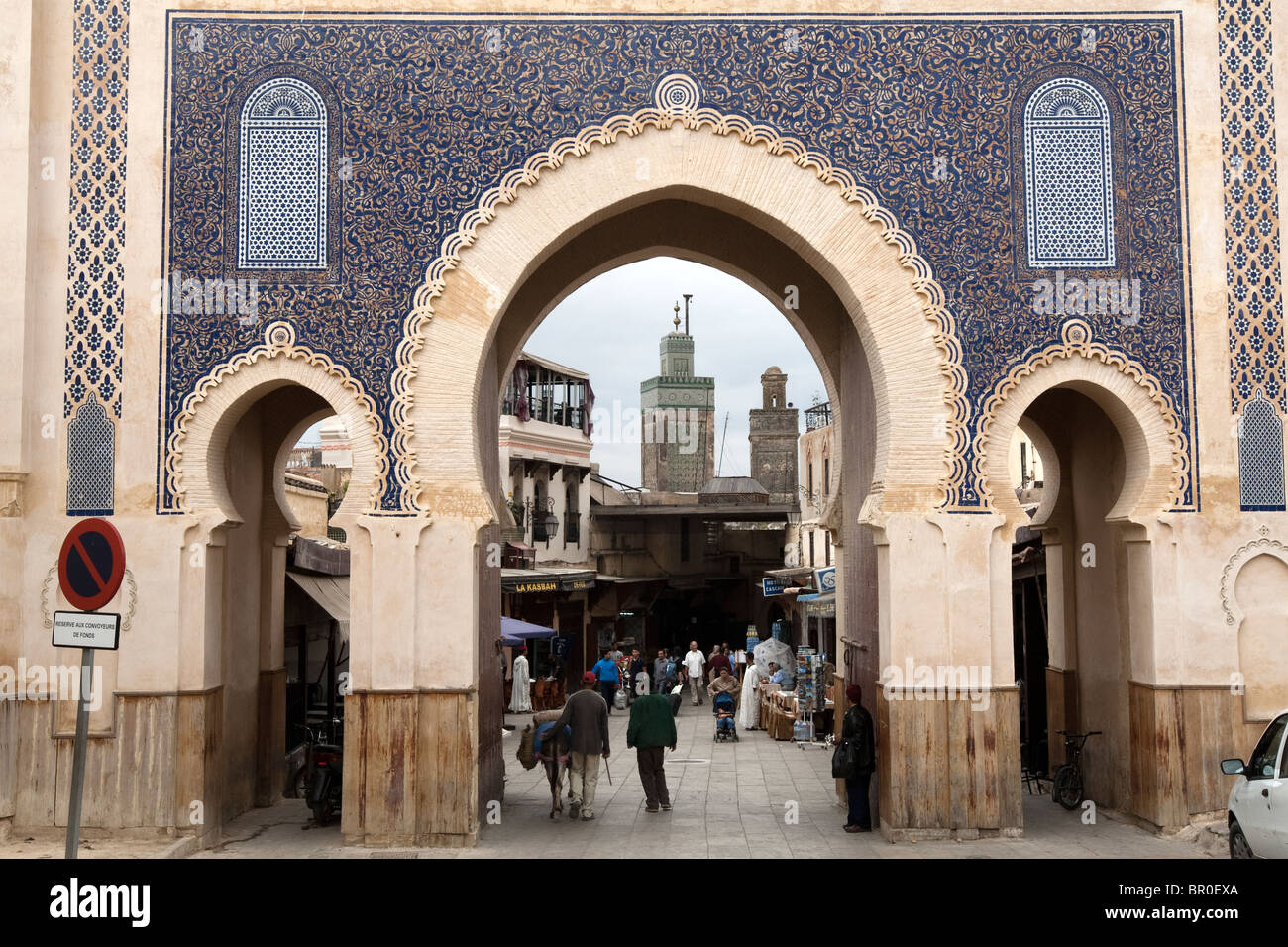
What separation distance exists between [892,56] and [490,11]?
3.26 m

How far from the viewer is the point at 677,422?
198 feet

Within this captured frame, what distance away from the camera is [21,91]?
9.68 m

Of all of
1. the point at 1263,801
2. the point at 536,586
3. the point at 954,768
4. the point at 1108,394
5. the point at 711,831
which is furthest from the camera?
the point at 536,586

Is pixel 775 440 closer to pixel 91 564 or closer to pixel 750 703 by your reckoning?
pixel 750 703

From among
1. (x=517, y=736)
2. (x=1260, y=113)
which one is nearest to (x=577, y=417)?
(x=517, y=736)

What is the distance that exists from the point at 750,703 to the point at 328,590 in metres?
7.47

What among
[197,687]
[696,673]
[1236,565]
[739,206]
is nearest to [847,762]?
[1236,565]

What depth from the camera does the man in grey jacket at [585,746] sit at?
11195 mm

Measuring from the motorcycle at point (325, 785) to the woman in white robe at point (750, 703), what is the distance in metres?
9.33

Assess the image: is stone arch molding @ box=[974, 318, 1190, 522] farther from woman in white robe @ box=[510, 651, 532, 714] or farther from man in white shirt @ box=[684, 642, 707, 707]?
man in white shirt @ box=[684, 642, 707, 707]

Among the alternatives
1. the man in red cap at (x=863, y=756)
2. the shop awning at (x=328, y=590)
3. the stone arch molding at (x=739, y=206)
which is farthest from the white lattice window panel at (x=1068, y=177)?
the shop awning at (x=328, y=590)

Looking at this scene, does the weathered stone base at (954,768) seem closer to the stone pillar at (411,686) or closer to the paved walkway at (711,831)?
the paved walkway at (711,831)

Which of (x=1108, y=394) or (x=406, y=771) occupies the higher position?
(x=1108, y=394)

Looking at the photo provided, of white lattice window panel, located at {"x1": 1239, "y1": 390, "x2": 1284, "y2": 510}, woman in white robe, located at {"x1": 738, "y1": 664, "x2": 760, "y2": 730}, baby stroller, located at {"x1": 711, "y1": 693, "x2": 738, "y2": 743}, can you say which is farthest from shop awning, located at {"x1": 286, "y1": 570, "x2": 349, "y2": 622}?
white lattice window panel, located at {"x1": 1239, "y1": 390, "x2": 1284, "y2": 510}
